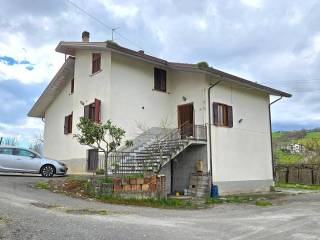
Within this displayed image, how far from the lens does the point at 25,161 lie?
18359 mm

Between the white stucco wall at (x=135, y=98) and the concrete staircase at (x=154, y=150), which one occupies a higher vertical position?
the white stucco wall at (x=135, y=98)

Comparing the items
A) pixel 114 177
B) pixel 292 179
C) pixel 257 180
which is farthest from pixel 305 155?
pixel 114 177

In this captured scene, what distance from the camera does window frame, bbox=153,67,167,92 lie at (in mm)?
21266

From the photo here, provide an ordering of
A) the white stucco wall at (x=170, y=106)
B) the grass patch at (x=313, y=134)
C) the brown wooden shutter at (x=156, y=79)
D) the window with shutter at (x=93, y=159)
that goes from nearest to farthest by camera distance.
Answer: the window with shutter at (x=93, y=159), the white stucco wall at (x=170, y=106), the brown wooden shutter at (x=156, y=79), the grass patch at (x=313, y=134)

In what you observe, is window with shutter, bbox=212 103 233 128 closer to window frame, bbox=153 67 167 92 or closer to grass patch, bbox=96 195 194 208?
window frame, bbox=153 67 167 92

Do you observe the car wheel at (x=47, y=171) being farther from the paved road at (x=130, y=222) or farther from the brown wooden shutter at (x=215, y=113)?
A: the brown wooden shutter at (x=215, y=113)

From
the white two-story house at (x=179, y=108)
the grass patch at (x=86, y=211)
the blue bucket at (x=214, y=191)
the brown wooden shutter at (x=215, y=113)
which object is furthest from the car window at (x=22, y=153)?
the brown wooden shutter at (x=215, y=113)

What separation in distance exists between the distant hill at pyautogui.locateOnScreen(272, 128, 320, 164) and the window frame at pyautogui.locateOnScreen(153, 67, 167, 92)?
1944cm

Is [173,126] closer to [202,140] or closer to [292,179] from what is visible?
[202,140]

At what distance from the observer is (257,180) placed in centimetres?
2252

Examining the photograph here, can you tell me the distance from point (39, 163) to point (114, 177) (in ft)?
21.0

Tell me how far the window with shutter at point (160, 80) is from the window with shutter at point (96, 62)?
3.30 meters

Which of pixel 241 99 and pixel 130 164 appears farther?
pixel 241 99

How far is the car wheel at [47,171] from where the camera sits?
18.7m
